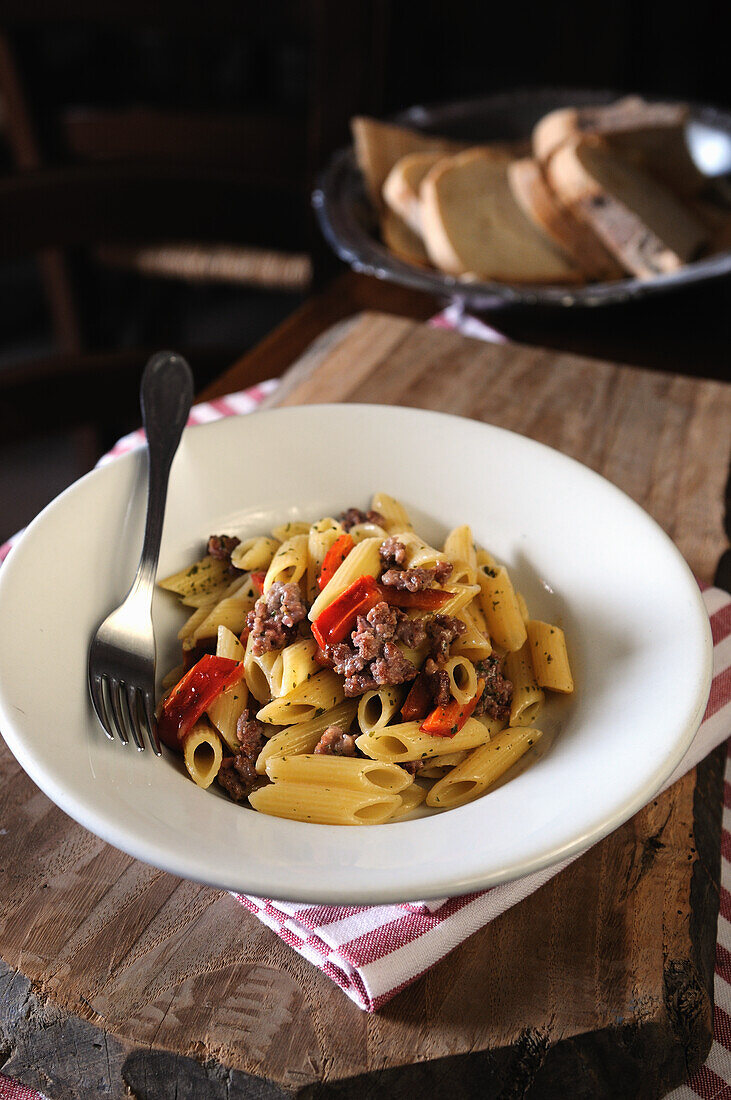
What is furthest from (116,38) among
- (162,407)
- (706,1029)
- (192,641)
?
(706,1029)

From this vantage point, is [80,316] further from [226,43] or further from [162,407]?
[162,407]

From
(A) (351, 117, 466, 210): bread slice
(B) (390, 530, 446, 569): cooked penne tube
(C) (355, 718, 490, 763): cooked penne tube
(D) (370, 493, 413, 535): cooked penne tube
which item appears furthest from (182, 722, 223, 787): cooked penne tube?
(A) (351, 117, 466, 210): bread slice

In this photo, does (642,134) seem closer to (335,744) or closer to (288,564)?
(288,564)

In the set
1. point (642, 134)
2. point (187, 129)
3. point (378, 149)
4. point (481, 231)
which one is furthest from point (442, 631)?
point (187, 129)

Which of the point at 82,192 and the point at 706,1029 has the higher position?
the point at 82,192

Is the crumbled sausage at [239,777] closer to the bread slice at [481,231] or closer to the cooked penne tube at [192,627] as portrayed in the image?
the cooked penne tube at [192,627]
